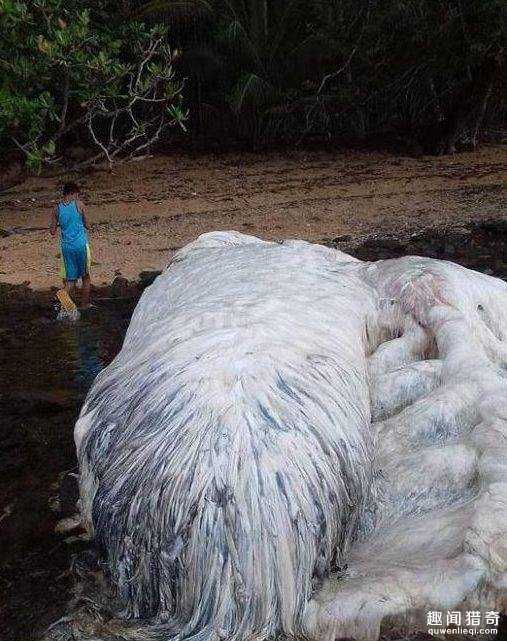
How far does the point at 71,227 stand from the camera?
8.67 meters

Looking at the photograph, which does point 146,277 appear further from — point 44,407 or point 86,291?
point 44,407

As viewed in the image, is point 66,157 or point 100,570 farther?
point 66,157

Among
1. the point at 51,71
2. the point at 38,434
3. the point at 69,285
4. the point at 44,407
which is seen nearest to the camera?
the point at 38,434

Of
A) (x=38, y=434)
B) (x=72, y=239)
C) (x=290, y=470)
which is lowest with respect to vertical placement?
(x=38, y=434)

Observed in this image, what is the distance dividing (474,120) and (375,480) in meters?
11.7

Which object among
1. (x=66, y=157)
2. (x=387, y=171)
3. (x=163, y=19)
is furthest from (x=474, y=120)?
(x=66, y=157)

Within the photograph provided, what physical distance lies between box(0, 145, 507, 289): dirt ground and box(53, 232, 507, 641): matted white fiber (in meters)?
5.68

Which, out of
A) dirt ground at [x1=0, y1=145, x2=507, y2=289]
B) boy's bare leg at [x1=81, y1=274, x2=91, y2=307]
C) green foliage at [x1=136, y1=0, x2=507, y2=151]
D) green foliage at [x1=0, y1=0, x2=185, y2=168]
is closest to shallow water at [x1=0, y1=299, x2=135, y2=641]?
boy's bare leg at [x1=81, y1=274, x2=91, y2=307]

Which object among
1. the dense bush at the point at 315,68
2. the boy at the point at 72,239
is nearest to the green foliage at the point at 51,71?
the boy at the point at 72,239

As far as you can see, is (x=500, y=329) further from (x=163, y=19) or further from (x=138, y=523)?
(x=163, y=19)

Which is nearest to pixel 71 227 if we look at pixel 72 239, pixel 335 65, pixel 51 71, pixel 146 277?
pixel 72 239

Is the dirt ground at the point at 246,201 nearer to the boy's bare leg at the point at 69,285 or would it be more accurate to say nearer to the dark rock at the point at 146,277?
the dark rock at the point at 146,277

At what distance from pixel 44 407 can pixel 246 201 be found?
6898mm

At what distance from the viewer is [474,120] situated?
14.3 m
